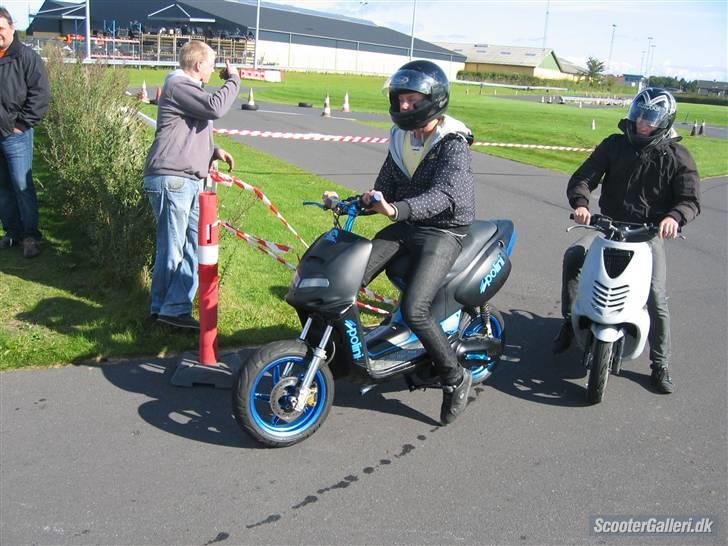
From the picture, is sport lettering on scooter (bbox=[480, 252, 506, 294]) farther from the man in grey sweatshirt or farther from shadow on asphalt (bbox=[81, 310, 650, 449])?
the man in grey sweatshirt

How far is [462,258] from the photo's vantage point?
4402 mm

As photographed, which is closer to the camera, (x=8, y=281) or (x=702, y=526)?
(x=702, y=526)

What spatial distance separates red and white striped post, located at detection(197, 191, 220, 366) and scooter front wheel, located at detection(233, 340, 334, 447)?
0.79 metres

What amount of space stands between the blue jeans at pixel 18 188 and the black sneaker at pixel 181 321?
2639 mm

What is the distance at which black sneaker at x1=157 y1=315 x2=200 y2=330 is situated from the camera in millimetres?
5234

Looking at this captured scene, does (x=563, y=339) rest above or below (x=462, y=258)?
below

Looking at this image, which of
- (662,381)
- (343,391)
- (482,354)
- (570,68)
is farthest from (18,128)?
(570,68)

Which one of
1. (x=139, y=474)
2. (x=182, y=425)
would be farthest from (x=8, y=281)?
(x=139, y=474)

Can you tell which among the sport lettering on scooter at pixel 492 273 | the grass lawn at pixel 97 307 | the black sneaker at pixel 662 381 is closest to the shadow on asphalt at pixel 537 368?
the black sneaker at pixel 662 381

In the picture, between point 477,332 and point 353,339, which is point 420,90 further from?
point 477,332

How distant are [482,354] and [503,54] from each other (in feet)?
397

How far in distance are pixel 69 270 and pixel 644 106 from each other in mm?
5203

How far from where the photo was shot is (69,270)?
6.61m

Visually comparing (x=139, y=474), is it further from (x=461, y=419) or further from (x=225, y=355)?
(x=461, y=419)
